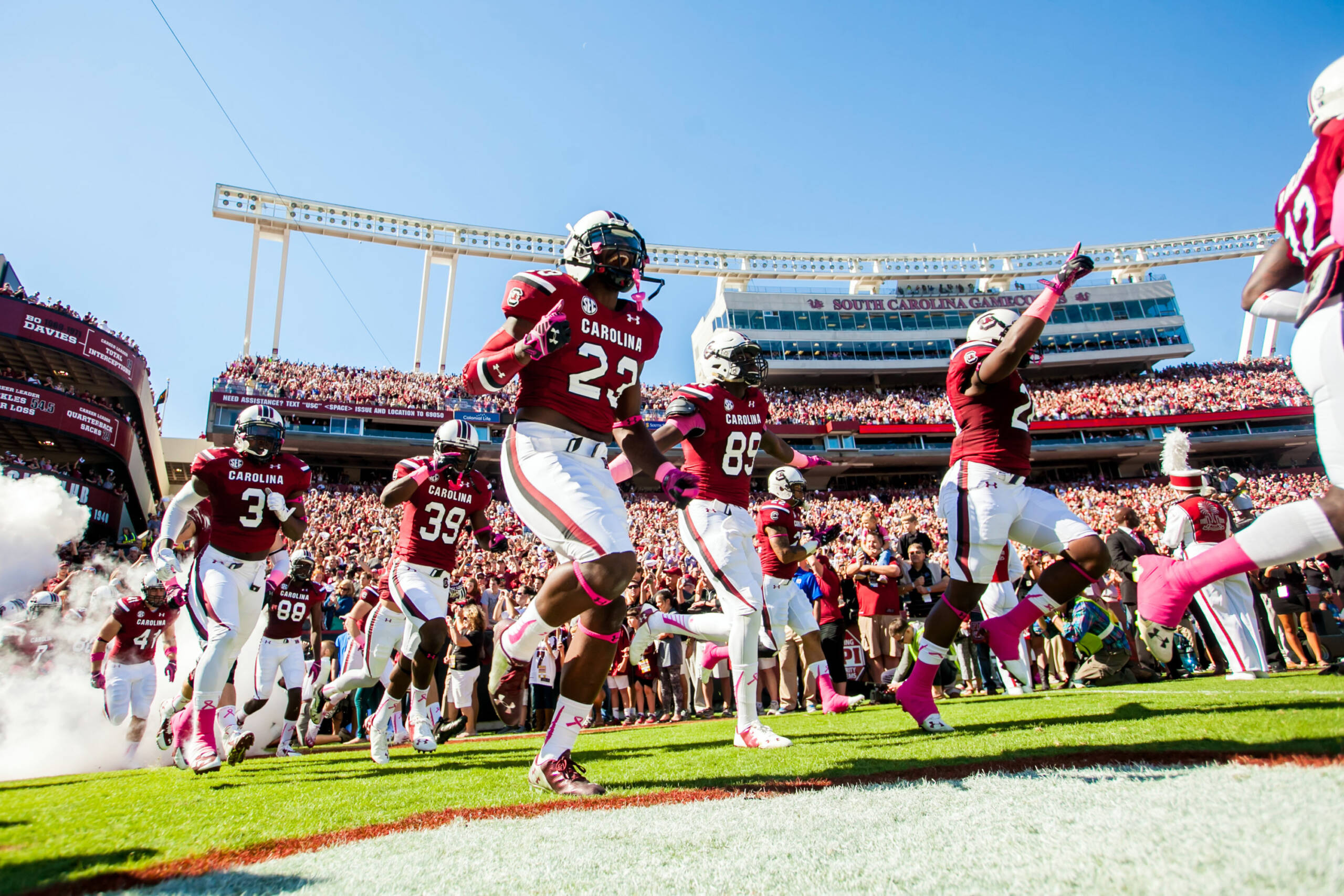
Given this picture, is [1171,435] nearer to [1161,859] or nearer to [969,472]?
[969,472]

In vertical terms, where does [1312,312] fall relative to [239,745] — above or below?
above

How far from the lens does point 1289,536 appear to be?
8.98ft

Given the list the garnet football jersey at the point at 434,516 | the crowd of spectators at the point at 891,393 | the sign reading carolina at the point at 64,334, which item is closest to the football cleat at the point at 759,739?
the garnet football jersey at the point at 434,516

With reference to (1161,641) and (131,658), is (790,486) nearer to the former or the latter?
(1161,641)

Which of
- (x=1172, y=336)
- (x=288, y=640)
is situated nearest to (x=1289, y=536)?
(x=288, y=640)

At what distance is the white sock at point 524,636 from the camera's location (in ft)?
11.6

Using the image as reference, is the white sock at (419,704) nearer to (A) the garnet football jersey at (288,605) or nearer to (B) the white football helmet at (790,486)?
(A) the garnet football jersey at (288,605)

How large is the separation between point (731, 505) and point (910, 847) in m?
3.89

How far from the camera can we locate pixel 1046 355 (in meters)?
56.0

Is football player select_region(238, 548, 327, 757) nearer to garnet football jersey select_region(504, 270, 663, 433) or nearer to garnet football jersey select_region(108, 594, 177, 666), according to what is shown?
garnet football jersey select_region(108, 594, 177, 666)

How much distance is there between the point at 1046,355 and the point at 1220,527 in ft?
181

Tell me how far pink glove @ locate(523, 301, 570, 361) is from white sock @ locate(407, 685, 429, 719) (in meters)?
4.17

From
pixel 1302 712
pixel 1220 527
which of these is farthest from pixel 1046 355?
pixel 1302 712

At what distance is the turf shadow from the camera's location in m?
2.07
